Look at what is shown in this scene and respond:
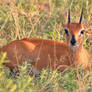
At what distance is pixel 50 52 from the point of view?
305 inches

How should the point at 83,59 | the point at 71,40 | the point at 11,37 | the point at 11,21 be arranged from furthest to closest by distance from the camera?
the point at 11,21 → the point at 11,37 → the point at 83,59 → the point at 71,40

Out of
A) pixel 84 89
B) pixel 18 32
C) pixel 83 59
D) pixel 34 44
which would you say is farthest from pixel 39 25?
pixel 84 89

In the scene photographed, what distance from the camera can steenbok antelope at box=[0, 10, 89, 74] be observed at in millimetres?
7242

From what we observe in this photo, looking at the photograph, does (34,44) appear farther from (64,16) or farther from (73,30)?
(64,16)

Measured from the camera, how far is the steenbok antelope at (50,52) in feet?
23.8

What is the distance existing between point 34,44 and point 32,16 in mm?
2368

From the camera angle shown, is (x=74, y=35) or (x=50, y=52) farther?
(x=50, y=52)

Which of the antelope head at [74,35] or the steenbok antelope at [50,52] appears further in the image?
the steenbok antelope at [50,52]

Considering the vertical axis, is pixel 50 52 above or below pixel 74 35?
below

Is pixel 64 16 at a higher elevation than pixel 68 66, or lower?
higher

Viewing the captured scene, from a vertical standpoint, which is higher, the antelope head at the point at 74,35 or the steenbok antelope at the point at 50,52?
the antelope head at the point at 74,35

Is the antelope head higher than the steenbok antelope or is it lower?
higher

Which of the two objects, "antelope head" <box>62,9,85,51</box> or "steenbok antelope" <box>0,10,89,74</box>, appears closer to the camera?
"antelope head" <box>62,9,85,51</box>

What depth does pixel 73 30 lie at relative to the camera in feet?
23.3
